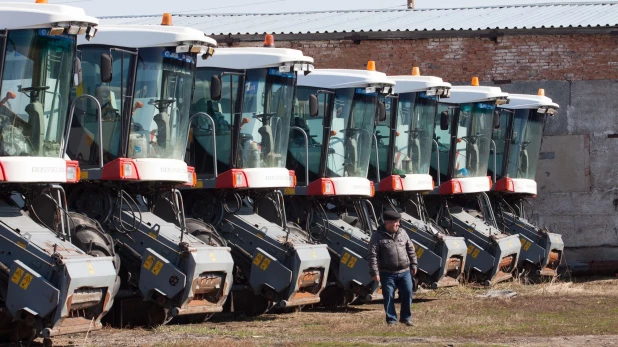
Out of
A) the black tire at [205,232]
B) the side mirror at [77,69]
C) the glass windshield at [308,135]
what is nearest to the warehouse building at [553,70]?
the glass windshield at [308,135]

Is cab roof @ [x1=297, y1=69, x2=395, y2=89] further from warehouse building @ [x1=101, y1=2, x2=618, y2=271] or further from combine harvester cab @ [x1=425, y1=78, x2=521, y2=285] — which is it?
warehouse building @ [x1=101, y1=2, x2=618, y2=271]

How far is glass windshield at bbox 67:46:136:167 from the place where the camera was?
1539 centimetres

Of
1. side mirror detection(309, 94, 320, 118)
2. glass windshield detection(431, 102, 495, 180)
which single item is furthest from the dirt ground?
glass windshield detection(431, 102, 495, 180)

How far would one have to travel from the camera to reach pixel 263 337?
47.8 feet

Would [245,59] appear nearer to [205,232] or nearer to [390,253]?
[205,232]

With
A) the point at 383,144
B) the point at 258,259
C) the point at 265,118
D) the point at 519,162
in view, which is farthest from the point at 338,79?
the point at 519,162

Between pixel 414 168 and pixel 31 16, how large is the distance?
31.8ft

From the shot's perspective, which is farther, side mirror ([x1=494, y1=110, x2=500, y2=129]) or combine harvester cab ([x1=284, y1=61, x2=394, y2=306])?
side mirror ([x1=494, y1=110, x2=500, y2=129])

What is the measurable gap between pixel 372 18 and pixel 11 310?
21.1 m

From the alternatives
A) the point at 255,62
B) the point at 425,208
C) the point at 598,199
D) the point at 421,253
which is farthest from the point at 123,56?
the point at 598,199

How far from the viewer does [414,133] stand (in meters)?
22.0

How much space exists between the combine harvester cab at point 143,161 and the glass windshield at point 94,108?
0.01 metres

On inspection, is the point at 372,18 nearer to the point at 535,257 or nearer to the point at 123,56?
the point at 535,257

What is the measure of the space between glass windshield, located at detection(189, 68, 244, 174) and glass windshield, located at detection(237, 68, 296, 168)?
0.46 ft
